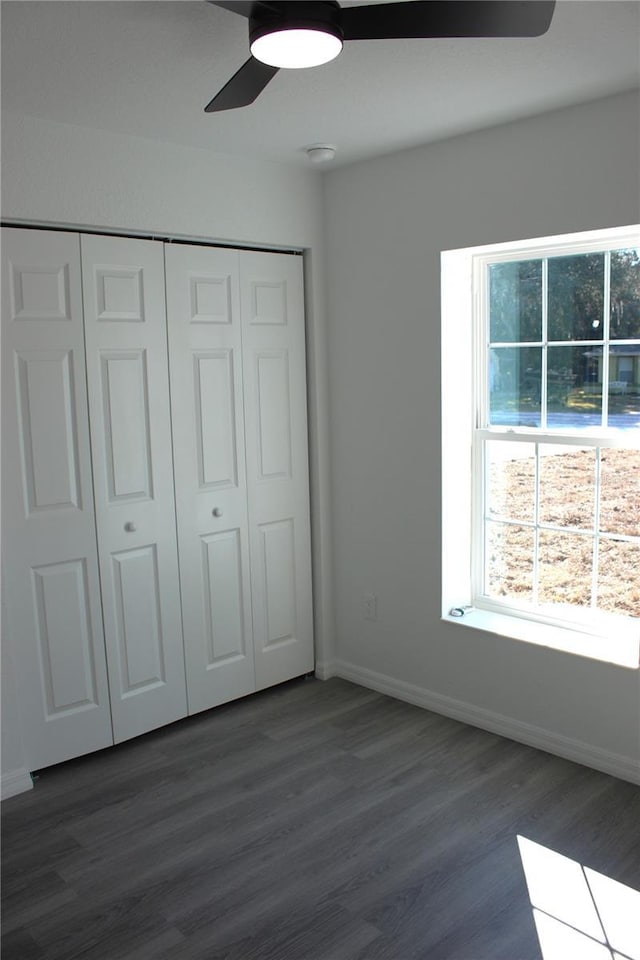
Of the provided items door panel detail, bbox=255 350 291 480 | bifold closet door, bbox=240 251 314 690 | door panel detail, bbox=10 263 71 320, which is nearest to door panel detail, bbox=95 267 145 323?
door panel detail, bbox=10 263 71 320

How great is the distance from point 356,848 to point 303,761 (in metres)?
0.62

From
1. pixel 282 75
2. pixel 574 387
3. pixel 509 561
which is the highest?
pixel 282 75

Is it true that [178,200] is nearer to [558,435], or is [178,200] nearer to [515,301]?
[515,301]

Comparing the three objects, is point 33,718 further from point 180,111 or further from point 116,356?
point 180,111

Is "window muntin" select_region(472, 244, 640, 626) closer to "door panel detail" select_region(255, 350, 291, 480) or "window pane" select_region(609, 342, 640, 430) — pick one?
"window pane" select_region(609, 342, 640, 430)

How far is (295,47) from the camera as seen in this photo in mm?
1888

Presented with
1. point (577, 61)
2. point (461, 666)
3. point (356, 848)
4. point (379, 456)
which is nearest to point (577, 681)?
point (461, 666)

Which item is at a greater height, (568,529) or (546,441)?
(546,441)

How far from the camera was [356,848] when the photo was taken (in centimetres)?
262

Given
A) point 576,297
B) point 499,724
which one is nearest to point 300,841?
point 499,724

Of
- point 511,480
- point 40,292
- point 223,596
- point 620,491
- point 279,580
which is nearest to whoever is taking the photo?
point 40,292

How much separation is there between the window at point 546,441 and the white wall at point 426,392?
95 millimetres

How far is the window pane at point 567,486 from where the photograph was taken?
3.16 m

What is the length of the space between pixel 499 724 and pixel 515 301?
70.0 inches
